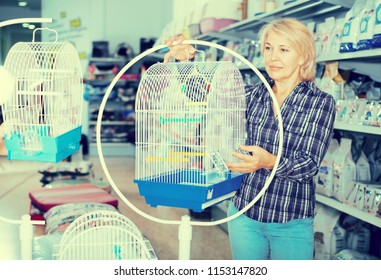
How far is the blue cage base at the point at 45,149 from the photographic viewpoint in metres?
1.32

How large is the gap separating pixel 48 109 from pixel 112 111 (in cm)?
661

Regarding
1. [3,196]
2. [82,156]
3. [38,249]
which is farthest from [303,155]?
[82,156]

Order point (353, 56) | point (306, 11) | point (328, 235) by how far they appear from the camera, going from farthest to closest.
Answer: point (306, 11)
point (328, 235)
point (353, 56)

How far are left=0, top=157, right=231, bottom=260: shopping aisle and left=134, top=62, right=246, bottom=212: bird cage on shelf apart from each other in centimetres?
173

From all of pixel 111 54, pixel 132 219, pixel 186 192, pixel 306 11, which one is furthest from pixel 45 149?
pixel 111 54

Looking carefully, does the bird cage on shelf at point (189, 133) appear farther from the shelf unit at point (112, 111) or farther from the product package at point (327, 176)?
the shelf unit at point (112, 111)

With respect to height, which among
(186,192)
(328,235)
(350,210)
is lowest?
(328,235)

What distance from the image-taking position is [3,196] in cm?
492

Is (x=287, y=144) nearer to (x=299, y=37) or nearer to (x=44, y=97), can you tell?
(x=299, y=37)

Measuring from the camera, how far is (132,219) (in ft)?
13.3

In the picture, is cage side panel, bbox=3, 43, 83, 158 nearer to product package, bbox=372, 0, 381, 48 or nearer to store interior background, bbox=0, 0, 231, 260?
product package, bbox=372, 0, 381, 48

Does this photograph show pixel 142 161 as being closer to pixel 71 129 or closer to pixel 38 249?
pixel 71 129

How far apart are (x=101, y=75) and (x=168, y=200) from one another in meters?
6.96

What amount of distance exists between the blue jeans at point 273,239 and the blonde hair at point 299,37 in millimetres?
413
